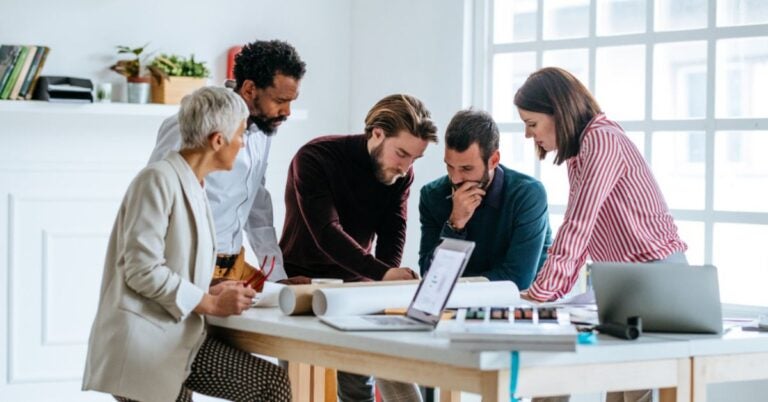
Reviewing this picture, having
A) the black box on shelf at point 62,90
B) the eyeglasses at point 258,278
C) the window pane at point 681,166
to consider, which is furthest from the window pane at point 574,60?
the black box on shelf at point 62,90

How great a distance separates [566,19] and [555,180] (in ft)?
2.29

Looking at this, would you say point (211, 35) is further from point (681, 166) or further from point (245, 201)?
point (681, 166)

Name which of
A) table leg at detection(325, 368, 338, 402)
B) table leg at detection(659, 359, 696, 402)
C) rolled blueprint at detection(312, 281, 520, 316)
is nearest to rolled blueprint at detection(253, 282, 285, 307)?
rolled blueprint at detection(312, 281, 520, 316)

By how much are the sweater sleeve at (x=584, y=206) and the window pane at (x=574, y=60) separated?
173cm

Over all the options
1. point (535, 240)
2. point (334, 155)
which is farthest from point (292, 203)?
point (535, 240)

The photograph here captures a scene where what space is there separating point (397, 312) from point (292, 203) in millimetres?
1133

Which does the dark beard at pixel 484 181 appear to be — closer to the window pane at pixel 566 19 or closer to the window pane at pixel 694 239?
the window pane at pixel 694 239

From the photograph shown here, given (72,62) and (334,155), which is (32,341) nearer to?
(72,62)

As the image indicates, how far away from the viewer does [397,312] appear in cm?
266

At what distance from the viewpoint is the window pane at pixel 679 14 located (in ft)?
13.8

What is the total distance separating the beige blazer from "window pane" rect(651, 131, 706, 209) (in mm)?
2233

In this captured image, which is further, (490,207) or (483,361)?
(490,207)

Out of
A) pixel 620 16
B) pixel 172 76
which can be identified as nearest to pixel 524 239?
pixel 620 16

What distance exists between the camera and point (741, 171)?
4.09m
